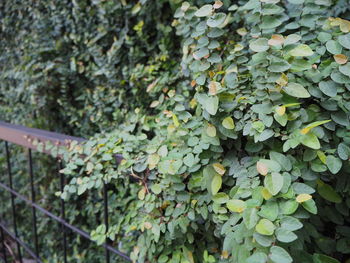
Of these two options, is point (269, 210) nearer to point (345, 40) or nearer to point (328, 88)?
point (328, 88)

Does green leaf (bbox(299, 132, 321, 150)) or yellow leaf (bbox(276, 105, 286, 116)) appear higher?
yellow leaf (bbox(276, 105, 286, 116))

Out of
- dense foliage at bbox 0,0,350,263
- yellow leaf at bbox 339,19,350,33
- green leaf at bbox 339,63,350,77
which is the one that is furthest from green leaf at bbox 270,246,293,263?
yellow leaf at bbox 339,19,350,33

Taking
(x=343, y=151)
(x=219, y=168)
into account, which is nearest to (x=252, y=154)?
(x=219, y=168)

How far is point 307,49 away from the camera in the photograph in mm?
632

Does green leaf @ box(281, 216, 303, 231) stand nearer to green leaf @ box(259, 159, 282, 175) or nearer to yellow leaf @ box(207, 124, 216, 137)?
green leaf @ box(259, 159, 282, 175)

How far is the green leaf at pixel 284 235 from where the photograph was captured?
1.64 ft

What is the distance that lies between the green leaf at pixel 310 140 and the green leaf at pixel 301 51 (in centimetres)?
16

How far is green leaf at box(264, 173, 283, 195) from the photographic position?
1.80 feet

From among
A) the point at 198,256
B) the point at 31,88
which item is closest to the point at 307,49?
the point at 198,256

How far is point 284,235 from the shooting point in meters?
0.51

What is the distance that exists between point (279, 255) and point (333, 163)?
212 millimetres

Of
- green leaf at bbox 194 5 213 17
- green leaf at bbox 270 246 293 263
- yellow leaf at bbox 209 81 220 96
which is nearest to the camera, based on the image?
green leaf at bbox 270 246 293 263

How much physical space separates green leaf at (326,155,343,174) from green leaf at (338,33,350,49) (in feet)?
0.76

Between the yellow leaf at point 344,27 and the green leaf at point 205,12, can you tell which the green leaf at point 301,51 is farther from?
the green leaf at point 205,12
